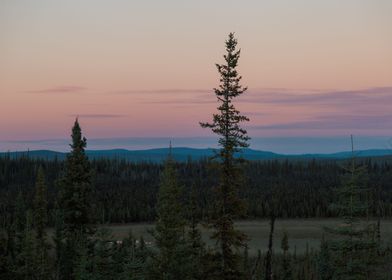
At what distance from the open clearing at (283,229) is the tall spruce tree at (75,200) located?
47757 mm

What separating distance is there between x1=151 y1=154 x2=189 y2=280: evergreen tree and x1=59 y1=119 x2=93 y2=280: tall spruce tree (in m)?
5.93

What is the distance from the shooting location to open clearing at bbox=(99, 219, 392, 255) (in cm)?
9550

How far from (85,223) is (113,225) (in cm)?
8869

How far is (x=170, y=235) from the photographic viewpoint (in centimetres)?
3712

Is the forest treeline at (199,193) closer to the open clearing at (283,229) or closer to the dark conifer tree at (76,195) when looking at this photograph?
the open clearing at (283,229)

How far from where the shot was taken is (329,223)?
124 m

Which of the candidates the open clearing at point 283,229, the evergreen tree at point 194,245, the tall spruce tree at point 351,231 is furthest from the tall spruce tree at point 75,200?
the open clearing at point 283,229

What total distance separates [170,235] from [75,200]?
7460mm

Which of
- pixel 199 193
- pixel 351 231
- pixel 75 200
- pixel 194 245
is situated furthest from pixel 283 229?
pixel 351 231

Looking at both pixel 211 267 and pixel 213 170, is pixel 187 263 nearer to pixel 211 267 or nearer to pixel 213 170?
pixel 211 267

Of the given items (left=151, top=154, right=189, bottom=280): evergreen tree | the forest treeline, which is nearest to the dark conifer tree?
(left=151, top=154, right=189, bottom=280): evergreen tree

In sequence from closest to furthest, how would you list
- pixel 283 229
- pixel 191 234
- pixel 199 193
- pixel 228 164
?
pixel 228 164 < pixel 191 234 < pixel 283 229 < pixel 199 193

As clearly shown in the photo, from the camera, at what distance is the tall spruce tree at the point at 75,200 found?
39.9m

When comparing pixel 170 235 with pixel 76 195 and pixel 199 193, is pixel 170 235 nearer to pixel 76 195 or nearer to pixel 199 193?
pixel 76 195
